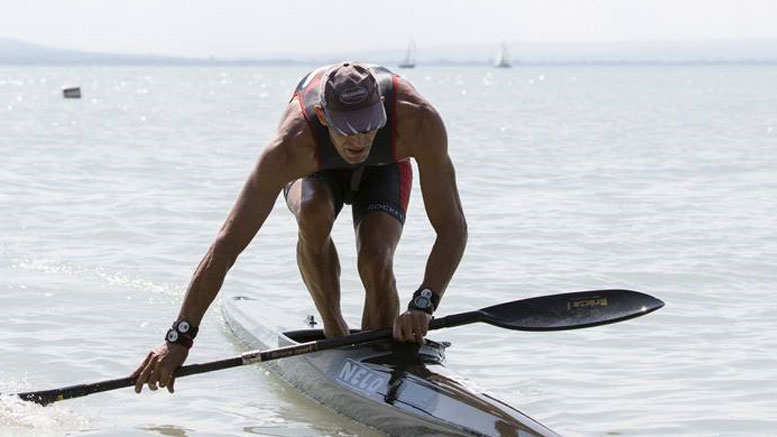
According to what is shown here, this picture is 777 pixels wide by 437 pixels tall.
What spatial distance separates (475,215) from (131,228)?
4.30 m

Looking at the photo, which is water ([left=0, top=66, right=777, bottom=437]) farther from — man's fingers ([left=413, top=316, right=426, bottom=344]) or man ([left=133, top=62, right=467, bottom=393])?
man ([left=133, top=62, right=467, bottom=393])

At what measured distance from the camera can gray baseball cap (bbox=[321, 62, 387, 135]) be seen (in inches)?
254

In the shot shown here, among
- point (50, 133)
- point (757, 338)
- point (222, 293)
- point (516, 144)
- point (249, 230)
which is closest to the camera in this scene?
point (249, 230)

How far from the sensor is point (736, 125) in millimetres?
40688

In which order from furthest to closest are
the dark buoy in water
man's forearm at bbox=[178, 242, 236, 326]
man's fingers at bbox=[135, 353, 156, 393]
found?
1. the dark buoy in water
2. man's forearm at bbox=[178, 242, 236, 326]
3. man's fingers at bbox=[135, 353, 156, 393]

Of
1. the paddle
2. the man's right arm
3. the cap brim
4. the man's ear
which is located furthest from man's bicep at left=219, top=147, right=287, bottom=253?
the paddle

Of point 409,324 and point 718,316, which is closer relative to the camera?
point 409,324

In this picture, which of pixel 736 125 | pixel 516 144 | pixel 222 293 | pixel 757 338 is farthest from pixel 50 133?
pixel 757 338

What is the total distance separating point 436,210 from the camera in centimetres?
699

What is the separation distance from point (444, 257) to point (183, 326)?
1.44 meters

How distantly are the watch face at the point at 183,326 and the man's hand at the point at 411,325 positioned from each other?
3.74 feet

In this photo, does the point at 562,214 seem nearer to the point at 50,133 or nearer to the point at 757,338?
the point at 757,338

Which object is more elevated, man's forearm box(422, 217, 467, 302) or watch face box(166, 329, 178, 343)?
man's forearm box(422, 217, 467, 302)

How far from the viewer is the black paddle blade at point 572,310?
7.33 metres
